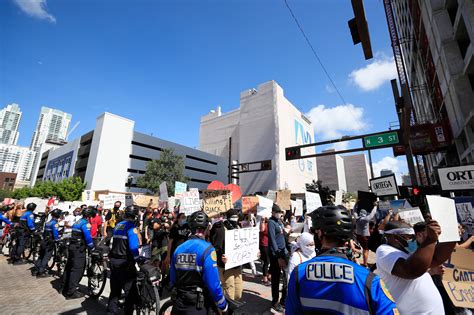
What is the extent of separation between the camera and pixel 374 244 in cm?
789

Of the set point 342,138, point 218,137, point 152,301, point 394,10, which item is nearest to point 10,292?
point 152,301

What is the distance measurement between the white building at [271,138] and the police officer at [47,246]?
44972 mm

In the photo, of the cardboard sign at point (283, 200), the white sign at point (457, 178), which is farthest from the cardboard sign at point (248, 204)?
the white sign at point (457, 178)

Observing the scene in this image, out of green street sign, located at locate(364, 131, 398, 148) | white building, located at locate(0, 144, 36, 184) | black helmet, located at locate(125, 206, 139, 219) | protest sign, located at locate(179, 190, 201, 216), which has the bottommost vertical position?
black helmet, located at locate(125, 206, 139, 219)

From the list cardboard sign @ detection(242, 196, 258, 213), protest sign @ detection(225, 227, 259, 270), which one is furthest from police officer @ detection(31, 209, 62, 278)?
cardboard sign @ detection(242, 196, 258, 213)

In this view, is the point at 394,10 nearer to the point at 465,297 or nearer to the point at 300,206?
the point at 300,206

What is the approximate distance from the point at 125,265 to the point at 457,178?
776cm

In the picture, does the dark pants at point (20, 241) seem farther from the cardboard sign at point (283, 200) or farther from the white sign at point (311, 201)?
the white sign at point (311, 201)

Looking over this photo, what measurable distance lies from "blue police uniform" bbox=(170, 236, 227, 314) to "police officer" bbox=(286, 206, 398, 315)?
134 centimetres

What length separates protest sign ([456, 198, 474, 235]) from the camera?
5609 millimetres

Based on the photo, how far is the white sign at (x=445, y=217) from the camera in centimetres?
236

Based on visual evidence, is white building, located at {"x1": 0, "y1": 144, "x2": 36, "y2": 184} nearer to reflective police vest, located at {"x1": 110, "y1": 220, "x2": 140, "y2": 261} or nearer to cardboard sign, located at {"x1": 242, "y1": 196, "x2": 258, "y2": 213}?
cardboard sign, located at {"x1": 242, "y1": 196, "x2": 258, "y2": 213}

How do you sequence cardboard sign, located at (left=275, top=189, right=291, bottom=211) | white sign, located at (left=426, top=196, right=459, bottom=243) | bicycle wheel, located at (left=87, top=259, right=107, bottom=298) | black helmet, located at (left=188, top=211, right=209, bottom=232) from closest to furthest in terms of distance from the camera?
white sign, located at (left=426, top=196, right=459, bottom=243) < black helmet, located at (left=188, top=211, right=209, bottom=232) < bicycle wheel, located at (left=87, top=259, right=107, bottom=298) < cardboard sign, located at (left=275, top=189, right=291, bottom=211)

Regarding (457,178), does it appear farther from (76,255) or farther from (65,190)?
(65,190)
